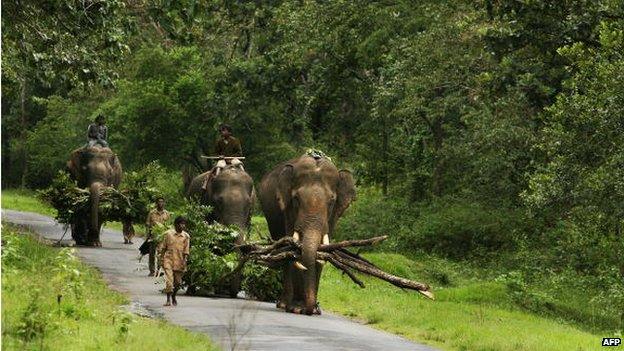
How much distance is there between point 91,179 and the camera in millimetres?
28750

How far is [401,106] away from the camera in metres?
33.2

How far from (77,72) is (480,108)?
14.9 meters

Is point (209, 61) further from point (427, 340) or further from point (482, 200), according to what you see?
point (427, 340)

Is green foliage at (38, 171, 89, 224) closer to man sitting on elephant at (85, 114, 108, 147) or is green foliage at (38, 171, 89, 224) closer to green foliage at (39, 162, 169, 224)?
green foliage at (39, 162, 169, 224)

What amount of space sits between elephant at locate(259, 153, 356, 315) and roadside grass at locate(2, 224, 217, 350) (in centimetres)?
318

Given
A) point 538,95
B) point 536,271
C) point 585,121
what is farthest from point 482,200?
point 585,121

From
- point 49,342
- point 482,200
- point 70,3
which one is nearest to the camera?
point 49,342

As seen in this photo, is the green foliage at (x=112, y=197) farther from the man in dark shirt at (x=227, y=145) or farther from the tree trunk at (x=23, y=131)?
the tree trunk at (x=23, y=131)

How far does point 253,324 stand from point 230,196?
569 cm

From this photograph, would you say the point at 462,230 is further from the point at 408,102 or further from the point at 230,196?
the point at 230,196

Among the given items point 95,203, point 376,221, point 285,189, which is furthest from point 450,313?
point 376,221

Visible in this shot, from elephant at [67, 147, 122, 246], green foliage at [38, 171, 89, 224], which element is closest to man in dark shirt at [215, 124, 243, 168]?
elephant at [67, 147, 122, 246]

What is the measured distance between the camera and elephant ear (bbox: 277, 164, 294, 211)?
1920 centimetres

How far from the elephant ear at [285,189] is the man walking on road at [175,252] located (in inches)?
70.2
